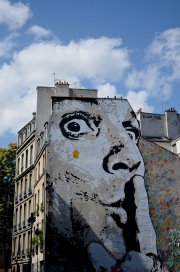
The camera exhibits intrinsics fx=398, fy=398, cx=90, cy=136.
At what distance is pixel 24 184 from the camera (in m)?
34.4

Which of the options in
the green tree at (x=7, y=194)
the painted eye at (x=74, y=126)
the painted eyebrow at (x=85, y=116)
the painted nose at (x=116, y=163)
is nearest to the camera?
the painted nose at (x=116, y=163)

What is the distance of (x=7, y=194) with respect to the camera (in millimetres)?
39844

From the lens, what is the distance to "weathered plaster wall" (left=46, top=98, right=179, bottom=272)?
24297mm

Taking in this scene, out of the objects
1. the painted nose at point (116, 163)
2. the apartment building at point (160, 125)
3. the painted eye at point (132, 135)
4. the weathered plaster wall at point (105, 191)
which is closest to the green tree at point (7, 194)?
the apartment building at point (160, 125)

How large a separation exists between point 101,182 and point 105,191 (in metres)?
0.64

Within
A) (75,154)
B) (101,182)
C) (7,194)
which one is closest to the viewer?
(101,182)

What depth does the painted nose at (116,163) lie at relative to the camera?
26.4 m

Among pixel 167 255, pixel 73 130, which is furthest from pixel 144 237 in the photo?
pixel 73 130

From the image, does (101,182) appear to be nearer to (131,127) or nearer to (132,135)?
(132,135)

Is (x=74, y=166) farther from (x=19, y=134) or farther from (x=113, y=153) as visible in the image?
(x=19, y=134)

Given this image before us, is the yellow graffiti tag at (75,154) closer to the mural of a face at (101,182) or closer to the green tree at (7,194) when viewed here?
the mural of a face at (101,182)

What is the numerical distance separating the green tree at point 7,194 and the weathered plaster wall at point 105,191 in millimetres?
14365

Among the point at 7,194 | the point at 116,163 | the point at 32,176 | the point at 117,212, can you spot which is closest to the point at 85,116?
→ the point at 116,163

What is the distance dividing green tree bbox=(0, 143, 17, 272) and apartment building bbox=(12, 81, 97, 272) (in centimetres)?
271
